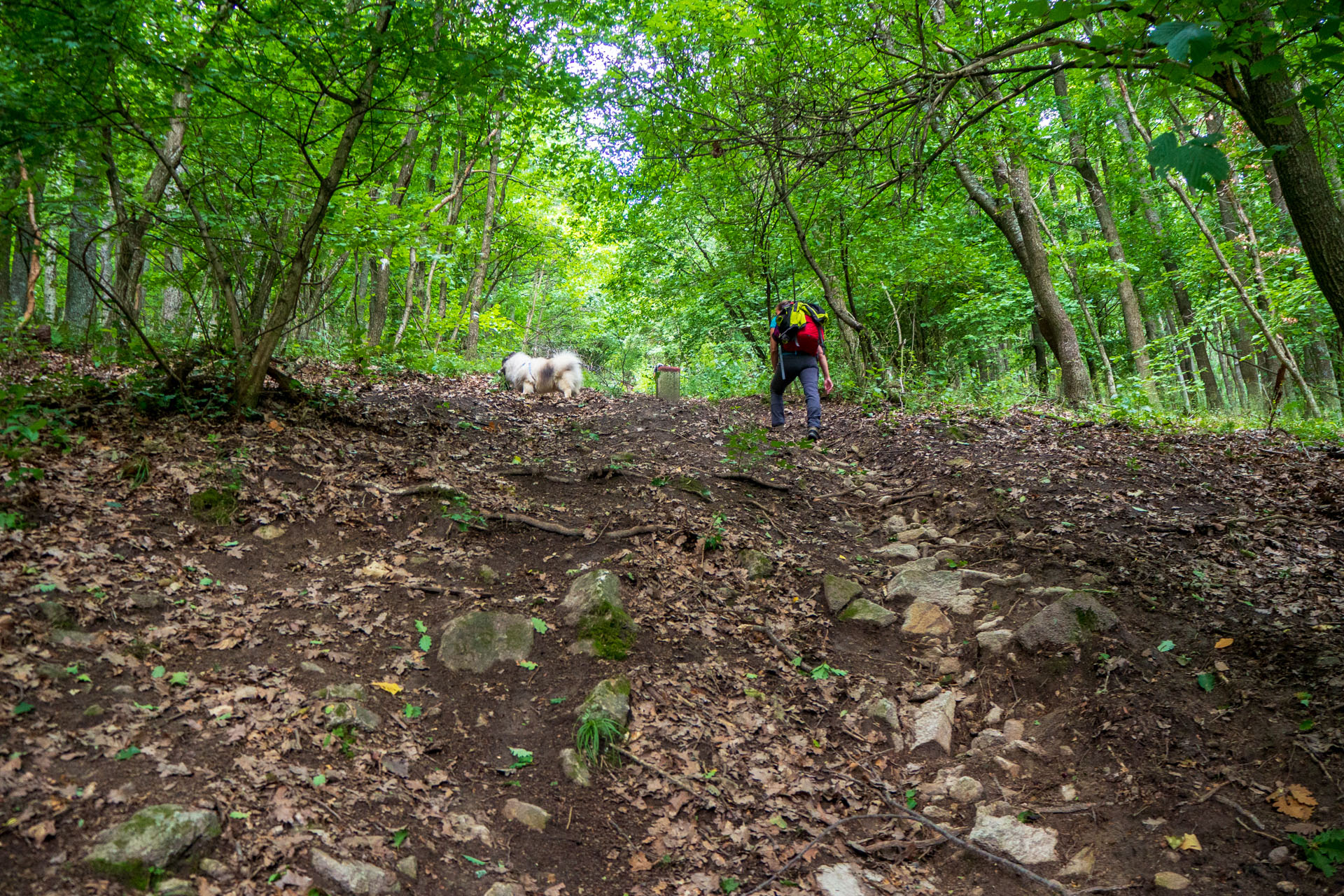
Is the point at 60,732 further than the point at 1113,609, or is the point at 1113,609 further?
the point at 1113,609

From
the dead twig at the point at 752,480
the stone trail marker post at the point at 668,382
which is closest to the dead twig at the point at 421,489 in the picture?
the dead twig at the point at 752,480

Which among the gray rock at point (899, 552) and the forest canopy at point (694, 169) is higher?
the forest canopy at point (694, 169)

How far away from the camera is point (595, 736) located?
3.96m

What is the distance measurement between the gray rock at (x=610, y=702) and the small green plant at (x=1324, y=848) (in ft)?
11.1

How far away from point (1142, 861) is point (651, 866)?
2.47m

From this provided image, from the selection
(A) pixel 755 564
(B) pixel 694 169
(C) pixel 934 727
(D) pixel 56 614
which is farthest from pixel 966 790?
(B) pixel 694 169

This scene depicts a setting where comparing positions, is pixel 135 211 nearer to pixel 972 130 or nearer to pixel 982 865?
pixel 982 865

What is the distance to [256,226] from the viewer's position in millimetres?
6559

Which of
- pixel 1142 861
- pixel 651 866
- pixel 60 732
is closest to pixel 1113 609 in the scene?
pixel 1142 861

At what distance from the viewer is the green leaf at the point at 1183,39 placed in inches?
89.3

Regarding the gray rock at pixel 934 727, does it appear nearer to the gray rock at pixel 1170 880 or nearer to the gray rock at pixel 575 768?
the gray rock at pixel 1170 880

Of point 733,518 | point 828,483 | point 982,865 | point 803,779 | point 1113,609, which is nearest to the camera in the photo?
point 982,865

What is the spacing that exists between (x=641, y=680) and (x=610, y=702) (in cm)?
34

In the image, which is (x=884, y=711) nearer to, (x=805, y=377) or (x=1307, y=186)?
(x=1307, y=186)
